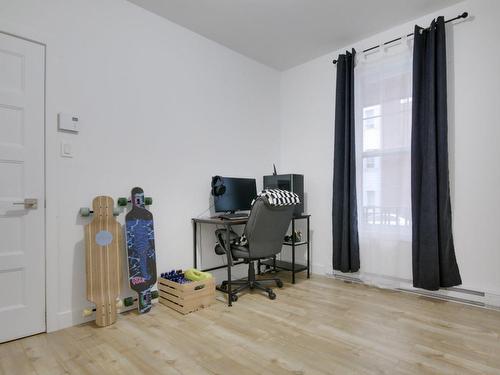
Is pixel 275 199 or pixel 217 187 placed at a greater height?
pixel 217 187

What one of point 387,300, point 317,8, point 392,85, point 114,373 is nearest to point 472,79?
point 392,85

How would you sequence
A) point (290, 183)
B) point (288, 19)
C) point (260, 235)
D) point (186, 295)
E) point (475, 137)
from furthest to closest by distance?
1. point (290, 183)
2. point (288, 19)
3. point (260, 235)
4. point (475, 137)
5. point (186, 295)

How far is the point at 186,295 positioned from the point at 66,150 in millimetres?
1428

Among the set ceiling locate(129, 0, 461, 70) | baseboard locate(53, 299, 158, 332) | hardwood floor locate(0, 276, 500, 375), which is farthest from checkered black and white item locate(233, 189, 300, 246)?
ceiling locate(129, 0, 461, 70)

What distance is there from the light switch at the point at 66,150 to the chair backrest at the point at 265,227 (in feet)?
4.80

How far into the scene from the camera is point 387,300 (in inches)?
103

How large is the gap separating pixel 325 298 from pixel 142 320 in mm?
1578

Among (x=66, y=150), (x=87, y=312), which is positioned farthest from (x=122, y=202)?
(x=87, y=312)

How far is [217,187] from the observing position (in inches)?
115

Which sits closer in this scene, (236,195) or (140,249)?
(140,249)

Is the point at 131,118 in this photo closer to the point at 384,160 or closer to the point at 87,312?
the point at 87,312

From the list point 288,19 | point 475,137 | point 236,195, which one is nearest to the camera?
point 475,137

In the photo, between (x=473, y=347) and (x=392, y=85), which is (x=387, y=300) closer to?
(x=473, y=347)

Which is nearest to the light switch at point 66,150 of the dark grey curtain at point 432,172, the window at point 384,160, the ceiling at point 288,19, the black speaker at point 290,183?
the ceiling at point 288,19
